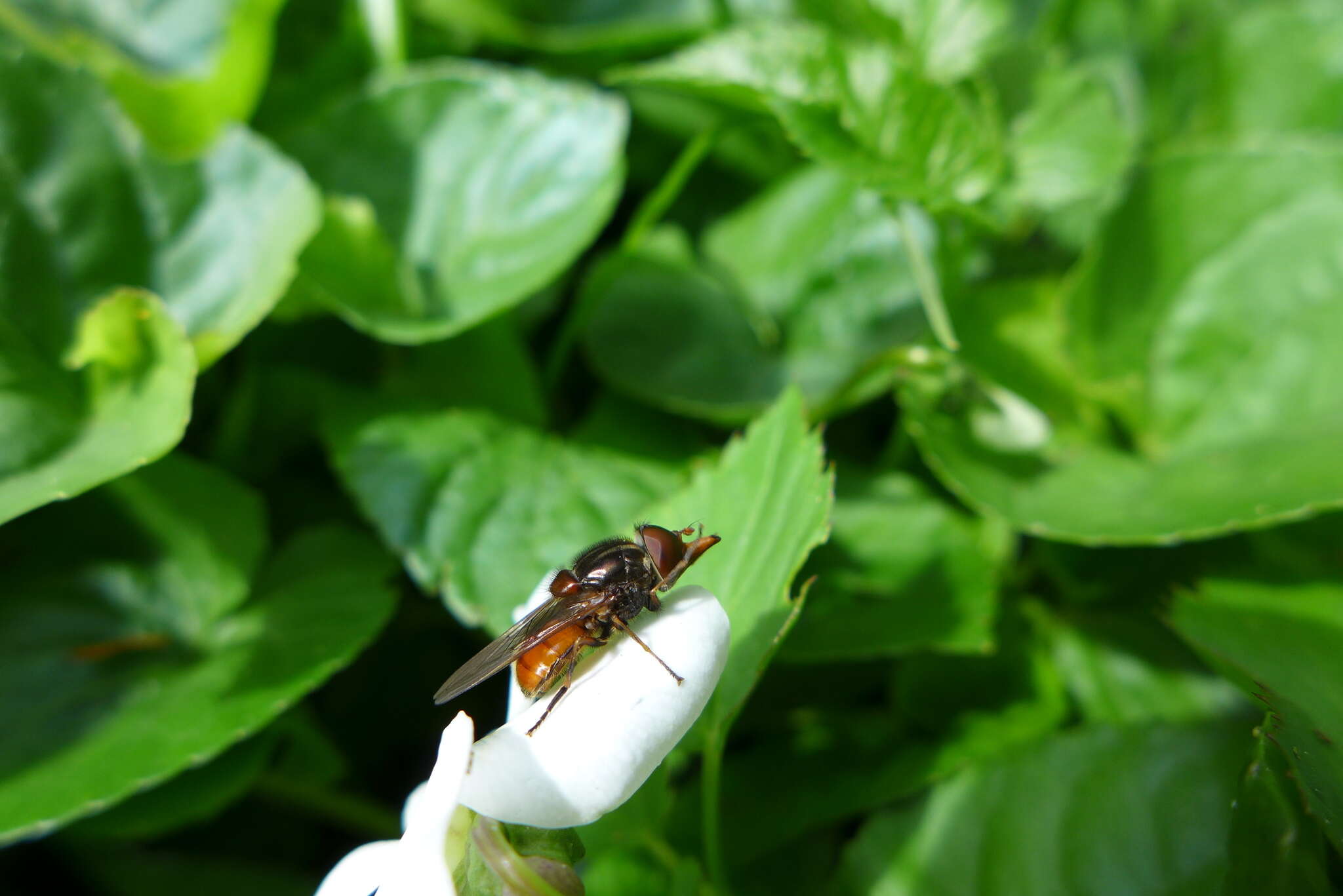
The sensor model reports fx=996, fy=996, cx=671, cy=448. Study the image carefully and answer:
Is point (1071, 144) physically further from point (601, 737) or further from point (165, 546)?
point (165, 546)

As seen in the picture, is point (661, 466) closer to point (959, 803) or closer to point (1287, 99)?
point (959, 803)

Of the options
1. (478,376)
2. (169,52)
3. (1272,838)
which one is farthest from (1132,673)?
(169,52)

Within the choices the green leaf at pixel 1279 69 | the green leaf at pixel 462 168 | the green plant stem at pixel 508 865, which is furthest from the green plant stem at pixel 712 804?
the green leaf at pixel 1279 69

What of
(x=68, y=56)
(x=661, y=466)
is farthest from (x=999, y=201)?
(x=68, y=56)

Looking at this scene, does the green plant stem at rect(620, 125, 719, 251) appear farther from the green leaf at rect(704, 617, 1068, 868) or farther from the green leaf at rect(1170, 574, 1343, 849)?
the green leaf at rect(1170, 574, 1343, 849)

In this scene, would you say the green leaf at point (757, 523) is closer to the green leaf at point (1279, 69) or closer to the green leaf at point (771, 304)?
the green leaf at point (771, 304)

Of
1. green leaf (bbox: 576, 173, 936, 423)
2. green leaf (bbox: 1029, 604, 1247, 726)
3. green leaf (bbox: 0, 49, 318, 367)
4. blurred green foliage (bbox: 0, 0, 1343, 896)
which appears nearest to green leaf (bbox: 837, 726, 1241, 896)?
blurred green foliage (bbox: 0, 0, 1343, 896)

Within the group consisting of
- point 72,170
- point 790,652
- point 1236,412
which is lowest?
point 1236,412
